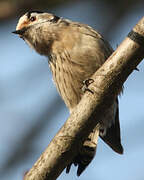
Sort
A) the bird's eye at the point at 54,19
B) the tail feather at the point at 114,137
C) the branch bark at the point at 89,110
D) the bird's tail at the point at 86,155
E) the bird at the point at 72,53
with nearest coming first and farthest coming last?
the branch bark at the point at 89,110, the bird's tail at the point at 86,155, the bird at the point at 72,53, the tail feather at the point at 114,137, the bird's eye at the point at 54,19

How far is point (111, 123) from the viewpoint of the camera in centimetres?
439

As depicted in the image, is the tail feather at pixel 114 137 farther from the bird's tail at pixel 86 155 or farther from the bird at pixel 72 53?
the bird's tail at pixel 86 155

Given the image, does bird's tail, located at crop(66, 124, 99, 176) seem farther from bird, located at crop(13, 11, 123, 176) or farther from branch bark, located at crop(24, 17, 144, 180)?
branch bark, located at crop(24, 17, 144, 180)

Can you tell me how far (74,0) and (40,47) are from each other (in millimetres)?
778

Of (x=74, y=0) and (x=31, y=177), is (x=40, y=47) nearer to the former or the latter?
(x=74, y=0)

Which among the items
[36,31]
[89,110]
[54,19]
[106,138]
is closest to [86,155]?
[106,138]

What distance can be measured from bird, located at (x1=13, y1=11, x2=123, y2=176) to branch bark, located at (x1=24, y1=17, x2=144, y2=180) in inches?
37.9

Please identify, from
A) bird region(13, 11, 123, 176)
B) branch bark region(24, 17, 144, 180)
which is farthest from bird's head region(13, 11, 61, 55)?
branch bark region(24, 17, 144, 180)

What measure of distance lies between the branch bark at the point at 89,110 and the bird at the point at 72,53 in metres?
0.96

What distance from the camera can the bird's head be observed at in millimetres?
4227

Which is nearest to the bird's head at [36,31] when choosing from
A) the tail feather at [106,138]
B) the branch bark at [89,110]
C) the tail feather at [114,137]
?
the tail feather at [106,138]

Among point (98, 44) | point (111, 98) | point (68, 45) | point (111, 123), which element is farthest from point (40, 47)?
point (111, 98)

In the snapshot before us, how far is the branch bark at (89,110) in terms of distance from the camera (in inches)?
106

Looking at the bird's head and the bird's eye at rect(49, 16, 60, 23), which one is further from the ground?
the bird's eye at rect(49, 16, 60, 23)
